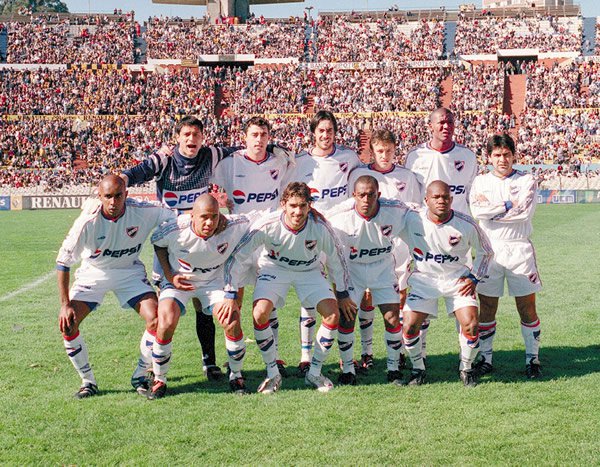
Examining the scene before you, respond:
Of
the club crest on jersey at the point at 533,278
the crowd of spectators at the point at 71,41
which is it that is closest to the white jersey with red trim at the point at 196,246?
the club crest on jersey at the point at 533,278

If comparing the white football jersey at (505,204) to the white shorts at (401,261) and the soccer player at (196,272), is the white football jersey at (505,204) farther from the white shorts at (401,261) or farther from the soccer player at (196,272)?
the soccer player at (196,272)

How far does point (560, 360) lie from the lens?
7414 millimetres

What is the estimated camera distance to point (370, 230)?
6871 millimetres

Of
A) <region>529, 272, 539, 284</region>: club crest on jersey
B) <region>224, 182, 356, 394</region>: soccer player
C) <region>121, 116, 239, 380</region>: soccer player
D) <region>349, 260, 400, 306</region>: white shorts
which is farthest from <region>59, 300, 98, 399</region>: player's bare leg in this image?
<region>529, 272, 539, 284</region>: club crest on jersey

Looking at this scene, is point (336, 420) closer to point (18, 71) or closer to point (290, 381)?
point (290, 381)

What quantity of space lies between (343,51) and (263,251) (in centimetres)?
4588

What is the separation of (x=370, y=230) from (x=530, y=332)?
1.80 meters

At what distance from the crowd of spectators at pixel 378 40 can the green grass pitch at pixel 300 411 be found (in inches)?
1694

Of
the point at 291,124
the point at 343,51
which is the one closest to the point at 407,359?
the point at 291,124

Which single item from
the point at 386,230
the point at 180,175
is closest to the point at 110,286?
the point at 180,175

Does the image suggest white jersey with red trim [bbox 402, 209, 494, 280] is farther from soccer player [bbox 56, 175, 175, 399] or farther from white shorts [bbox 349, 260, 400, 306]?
soccer player [bbox 56, 175, 175, 399]

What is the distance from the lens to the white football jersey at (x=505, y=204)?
22.9 feet

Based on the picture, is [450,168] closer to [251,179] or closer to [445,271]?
[445,271]

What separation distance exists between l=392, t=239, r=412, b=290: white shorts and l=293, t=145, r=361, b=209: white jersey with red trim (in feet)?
2.48
